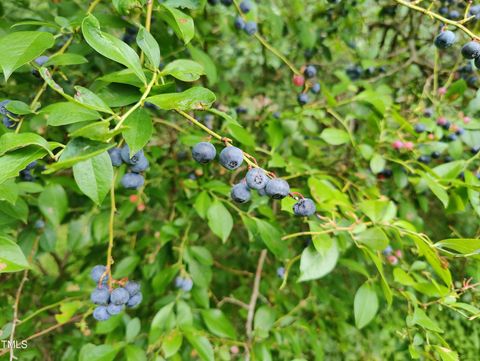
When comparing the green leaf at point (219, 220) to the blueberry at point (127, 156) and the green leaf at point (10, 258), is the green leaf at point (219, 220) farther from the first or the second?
the green leaf at point (10, 258)

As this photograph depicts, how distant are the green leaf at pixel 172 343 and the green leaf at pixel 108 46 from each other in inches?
33.0

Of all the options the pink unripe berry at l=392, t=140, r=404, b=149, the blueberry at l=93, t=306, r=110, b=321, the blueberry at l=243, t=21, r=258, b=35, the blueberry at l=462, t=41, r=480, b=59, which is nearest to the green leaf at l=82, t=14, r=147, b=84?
the blueberry at l=93, t=306, r=110, b=321

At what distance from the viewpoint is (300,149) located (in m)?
1.77

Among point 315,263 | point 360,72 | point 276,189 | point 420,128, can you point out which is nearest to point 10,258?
point 276,189

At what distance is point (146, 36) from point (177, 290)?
97cm

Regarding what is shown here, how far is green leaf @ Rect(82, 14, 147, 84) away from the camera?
726 millimetres

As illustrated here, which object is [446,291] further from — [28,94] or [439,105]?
[28,94]

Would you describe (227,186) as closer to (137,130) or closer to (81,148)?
(137,130)

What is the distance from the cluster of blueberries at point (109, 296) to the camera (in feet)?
→ 3.26

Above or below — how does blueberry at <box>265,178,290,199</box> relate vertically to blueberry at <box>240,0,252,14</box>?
below

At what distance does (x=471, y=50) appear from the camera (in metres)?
0.92

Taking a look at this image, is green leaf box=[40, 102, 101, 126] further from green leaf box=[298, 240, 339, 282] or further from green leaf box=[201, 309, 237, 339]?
green leaf box=[201, 309, 237, 339]

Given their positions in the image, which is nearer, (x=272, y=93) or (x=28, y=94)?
(x=28, y=94)

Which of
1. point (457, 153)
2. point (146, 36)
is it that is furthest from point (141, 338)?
point (457, 153)
